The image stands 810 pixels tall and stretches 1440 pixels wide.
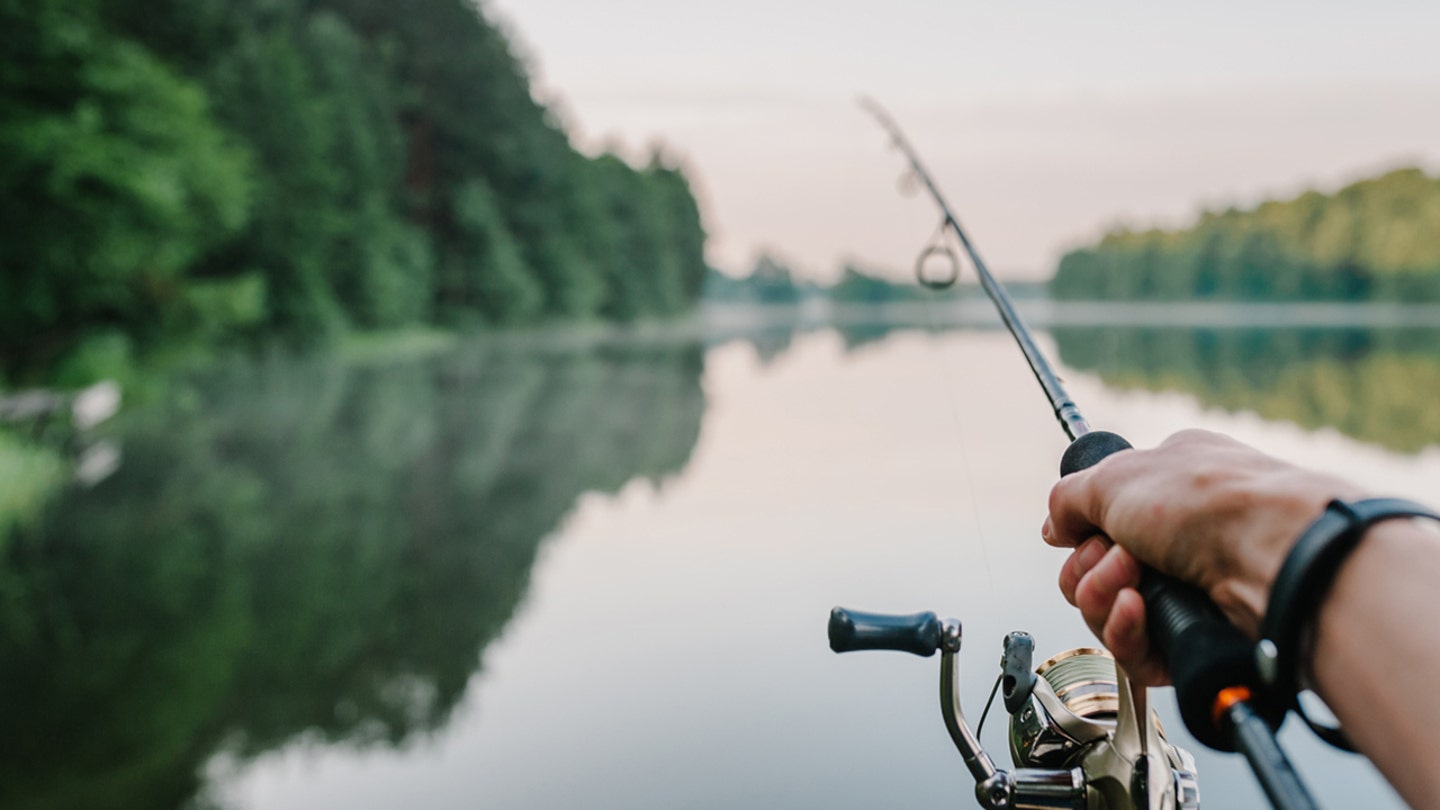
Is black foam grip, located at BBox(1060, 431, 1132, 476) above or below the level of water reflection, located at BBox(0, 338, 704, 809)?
below

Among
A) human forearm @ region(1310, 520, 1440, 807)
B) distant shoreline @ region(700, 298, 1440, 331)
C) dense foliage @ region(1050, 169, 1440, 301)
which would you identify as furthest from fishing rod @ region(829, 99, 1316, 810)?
dense foliage @ region(1050, 169, 1440, 301)

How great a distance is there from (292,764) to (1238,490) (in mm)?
4972

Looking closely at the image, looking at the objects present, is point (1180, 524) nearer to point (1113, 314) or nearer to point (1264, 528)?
point (1264, 528)

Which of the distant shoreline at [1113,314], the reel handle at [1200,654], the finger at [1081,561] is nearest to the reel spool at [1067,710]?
the finger at [1081,561]

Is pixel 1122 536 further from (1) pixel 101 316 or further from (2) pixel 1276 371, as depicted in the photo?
(2) pixel 1276 371

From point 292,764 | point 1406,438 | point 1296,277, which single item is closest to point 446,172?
point 1406,438

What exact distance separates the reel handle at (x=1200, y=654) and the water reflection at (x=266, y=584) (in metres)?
4.68

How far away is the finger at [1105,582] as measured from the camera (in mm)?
1171

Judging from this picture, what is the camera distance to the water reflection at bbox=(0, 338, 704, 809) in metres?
5.49

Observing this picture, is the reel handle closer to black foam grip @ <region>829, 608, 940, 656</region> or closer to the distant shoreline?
black foam grip @ <region>829, 608, 940, 656</region>

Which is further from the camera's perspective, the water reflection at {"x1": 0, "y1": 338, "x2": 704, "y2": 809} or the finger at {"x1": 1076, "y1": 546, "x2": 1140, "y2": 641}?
the water reflection at {"x1": 0, "y1": 338, "x2": 704, "y2": 809}

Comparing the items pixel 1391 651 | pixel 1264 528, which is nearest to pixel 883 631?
pixel 1264 528

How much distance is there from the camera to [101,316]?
909 inches

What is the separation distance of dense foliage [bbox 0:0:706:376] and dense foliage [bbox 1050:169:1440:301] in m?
71.3
